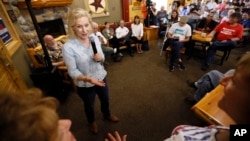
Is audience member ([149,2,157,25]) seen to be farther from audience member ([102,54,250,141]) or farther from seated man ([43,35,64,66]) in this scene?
audience member ([102,54,250,141])

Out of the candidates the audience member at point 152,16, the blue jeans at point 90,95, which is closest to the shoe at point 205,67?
the blue jeans at point 90,95

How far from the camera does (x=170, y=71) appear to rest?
3.25m

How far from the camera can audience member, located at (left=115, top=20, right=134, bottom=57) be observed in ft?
13.4

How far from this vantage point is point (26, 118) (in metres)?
0.35

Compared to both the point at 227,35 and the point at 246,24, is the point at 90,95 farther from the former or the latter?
the point at 246,24

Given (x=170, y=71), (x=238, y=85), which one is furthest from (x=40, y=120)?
(x=170, y=71)

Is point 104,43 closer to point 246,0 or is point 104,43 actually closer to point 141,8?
point 141,8

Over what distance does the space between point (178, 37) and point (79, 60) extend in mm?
2624

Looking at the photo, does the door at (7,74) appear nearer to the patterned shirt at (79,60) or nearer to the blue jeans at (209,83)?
the patterned shirt at (79,60)

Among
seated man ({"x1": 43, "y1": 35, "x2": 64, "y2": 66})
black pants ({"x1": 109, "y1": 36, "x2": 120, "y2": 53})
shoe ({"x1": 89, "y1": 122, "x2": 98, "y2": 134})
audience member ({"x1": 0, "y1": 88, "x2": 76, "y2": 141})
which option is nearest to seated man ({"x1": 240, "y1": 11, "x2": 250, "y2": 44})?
black pants ({"x1": 109, "y1": 36, "x2": 120, "y2": 53})

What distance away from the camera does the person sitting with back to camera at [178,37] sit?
3.22m

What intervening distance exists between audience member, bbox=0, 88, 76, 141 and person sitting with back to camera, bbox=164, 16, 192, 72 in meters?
3.12

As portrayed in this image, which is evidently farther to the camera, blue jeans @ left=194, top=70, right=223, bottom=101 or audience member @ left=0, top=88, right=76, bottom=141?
blue jeans @ left=194, top=70, right=223, bottom=101

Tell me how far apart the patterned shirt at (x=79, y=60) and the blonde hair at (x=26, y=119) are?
898 mm
